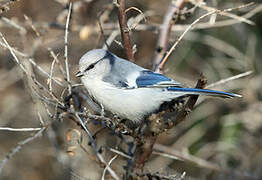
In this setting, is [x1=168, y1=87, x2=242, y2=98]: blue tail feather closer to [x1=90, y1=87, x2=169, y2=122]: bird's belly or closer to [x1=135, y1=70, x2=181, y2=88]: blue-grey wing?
[x1=135, y1=70, x2=181, y2=88]: blue-grey wing

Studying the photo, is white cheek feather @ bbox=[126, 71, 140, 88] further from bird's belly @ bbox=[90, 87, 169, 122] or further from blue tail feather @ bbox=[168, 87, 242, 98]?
blue tail feather @ bbox=[168, 87, 242, 98]

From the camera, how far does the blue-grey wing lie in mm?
3178

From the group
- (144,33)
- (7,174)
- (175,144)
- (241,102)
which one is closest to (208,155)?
(175,144)

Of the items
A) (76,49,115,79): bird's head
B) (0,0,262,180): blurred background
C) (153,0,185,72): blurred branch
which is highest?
(153,0,185,72): blurred branch

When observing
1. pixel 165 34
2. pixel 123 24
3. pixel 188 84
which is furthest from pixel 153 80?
pixel 188 84

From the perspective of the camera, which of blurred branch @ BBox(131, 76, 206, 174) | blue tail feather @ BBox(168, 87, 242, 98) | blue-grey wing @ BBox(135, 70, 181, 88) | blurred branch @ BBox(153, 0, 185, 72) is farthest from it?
blurred branch @ BBox(153, 0, 185, 72)

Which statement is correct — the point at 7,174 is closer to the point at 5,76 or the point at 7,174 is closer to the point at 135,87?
the point at 5,76

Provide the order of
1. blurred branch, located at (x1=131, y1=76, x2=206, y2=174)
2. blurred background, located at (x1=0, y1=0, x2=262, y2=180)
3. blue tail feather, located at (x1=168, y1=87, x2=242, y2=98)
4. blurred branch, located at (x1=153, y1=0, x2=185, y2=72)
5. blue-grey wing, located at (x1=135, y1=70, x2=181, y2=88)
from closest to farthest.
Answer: blurred branch, located at (x1=131, y1=76, x2=206, y2=174) < blue tail feather, located at (x1=168, y1=87, x2=242, y2=98) < blue-grey wing, located at (x1=135, y1=70, x2=181, y2=88) < blurred branch, located at (x1=153, y1=0, x2=185, y2=72) < blurred background, located at (x1=0, y1=0, x2=262, y2=180)

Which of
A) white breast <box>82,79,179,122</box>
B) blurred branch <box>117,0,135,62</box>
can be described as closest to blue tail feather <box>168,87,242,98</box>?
white breast <box>82,79,179,122</box>

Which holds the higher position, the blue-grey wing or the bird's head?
the bird's head

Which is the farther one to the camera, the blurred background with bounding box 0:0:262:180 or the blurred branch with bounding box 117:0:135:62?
the blurred background with bounding box 0:0:262:180

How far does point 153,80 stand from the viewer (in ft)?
10.6

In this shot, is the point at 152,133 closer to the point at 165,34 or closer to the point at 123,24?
the point at 123,24

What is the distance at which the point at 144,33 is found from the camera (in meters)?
5.75
